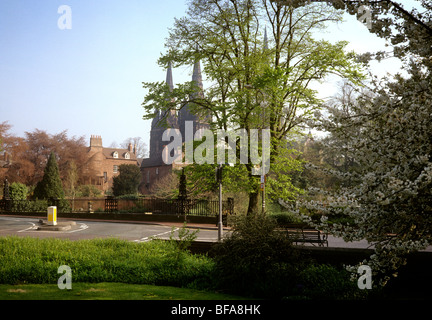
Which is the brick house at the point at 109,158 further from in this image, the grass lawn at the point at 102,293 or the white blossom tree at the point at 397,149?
the white blossom tree at the point at 397,149

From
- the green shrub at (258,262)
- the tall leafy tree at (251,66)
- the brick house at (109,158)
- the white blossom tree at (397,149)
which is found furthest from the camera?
the brick house at (109,158)

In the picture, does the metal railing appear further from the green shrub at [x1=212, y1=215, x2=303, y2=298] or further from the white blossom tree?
the white blossom tree

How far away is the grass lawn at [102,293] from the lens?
9.22 metres

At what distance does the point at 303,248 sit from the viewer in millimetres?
12328

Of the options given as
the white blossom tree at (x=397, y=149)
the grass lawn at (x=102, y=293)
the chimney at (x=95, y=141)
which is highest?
the chimney at (x=95, y=141)

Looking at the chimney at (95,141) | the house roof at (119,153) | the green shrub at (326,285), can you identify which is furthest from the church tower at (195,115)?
the chimney at (95,141)

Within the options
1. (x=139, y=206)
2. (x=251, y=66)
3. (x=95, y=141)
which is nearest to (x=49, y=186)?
(x=139, y=206)

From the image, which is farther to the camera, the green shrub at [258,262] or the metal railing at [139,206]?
the metal railing at [139,206]

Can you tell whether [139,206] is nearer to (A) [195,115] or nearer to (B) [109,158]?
(A) [195,115]

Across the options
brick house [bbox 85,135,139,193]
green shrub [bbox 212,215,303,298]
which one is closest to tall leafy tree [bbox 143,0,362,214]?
green shrub [bbox 212,215,303,298]

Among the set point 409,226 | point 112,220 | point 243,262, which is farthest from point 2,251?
point 112,220

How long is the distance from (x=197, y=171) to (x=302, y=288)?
14.5 metres

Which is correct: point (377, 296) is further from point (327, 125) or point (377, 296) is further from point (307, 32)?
point (307, 32)

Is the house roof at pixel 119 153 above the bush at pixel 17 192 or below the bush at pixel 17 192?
above
